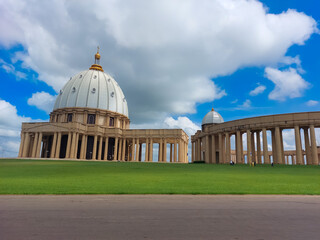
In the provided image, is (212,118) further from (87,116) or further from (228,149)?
(87,116)

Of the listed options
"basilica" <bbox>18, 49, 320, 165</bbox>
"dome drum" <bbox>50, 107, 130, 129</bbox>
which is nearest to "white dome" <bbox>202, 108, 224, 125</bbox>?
"basilica" <bbox>18, 49, 320, 165</bbox>

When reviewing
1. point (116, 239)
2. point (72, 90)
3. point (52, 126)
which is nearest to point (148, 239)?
point (116, 239)

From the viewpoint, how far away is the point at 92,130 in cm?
7194

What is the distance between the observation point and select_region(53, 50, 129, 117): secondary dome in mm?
79312

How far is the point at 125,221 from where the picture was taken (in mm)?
6441

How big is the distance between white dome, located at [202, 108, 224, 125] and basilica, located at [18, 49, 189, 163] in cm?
1077

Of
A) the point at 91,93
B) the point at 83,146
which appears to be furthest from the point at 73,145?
the point at 91,93

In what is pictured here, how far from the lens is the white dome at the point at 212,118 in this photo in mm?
79650

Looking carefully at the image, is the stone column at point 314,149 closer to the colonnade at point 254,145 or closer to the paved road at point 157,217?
the colonnade at point 254,145

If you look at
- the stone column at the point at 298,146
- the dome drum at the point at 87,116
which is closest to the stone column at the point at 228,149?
the stone column at the point at 298,146

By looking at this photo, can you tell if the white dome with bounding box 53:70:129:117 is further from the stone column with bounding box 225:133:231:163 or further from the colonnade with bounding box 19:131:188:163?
the stone column with bounding box 225:133:231:163

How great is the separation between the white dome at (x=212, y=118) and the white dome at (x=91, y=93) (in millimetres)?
31824

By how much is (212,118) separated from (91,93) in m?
44.4

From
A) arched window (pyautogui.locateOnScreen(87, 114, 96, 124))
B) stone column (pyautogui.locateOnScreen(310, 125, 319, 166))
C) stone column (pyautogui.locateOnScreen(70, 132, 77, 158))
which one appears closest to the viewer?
stone column (pyautogui.locateOnScreen(310, 125, 319, 166))
